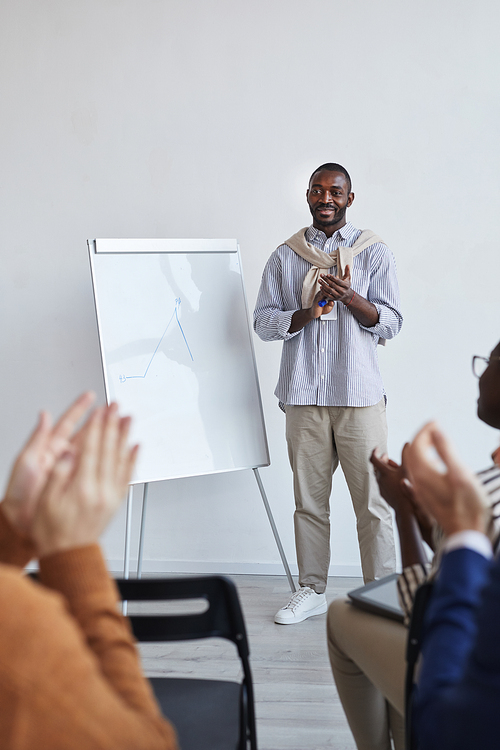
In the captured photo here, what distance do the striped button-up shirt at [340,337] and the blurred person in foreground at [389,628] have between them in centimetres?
122

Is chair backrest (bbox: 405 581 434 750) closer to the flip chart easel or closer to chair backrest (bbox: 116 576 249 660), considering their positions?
chair backrest (bbox: 116 576 249 660)

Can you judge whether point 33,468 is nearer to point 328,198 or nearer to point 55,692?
point 55,692

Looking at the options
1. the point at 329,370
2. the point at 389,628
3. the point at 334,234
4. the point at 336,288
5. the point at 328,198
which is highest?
the point at 328,198

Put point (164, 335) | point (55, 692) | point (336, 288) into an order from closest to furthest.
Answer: point (55, 692), point (336, 288), point (164, 335)

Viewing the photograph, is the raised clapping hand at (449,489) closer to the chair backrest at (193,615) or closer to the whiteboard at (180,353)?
the chair backrest at (193,615)

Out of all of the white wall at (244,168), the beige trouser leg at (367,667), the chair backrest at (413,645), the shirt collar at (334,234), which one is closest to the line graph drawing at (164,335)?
the white wall at (244,168)

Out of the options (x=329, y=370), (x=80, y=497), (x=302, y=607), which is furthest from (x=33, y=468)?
(x=302, y=607)

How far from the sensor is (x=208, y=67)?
3.09 m

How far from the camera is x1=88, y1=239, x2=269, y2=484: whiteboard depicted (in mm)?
2656

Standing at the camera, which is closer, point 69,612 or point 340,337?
point 69,612

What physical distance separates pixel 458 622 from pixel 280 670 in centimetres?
167

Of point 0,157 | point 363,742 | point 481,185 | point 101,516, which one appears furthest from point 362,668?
point 0,157

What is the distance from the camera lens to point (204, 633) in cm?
108

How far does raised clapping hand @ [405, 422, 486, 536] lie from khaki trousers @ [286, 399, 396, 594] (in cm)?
185
